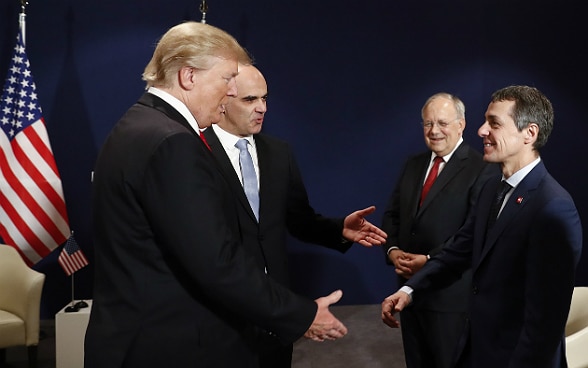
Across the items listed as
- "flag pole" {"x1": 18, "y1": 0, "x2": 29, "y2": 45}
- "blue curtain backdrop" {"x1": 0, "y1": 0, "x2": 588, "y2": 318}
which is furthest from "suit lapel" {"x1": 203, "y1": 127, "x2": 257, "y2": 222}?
"blue curtain backdrop" {"x1": 0, "y1": 0, "x2": 588, "y2": 318}

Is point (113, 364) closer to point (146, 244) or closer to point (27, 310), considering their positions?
point (146, 244)

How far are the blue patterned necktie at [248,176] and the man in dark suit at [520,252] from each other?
0.70 metres

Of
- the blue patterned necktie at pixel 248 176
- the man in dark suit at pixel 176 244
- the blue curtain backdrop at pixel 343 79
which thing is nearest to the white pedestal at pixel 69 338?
the blue curtain backdrop at pixel 343 79

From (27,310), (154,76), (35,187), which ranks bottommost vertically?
(27,310)

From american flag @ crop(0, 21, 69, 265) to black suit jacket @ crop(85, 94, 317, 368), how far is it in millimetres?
2802

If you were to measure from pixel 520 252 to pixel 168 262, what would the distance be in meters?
1.12

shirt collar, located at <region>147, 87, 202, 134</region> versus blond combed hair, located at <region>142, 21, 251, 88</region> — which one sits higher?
blond combed hair, located at <region>142, 21, 251, 88</region>

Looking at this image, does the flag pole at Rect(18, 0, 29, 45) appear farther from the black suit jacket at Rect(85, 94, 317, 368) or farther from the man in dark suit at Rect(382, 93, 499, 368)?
the black suit jacket at Rect(85, 94, 317, 368)

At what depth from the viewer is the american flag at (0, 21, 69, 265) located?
421cm

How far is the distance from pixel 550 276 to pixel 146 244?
117cm

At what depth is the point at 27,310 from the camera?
3.93 meters

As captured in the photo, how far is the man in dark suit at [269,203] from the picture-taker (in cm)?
244

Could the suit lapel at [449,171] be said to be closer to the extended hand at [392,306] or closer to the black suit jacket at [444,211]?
the black suit jacket at [444,211]

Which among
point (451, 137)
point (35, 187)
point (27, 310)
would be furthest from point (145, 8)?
point (451, 137)
